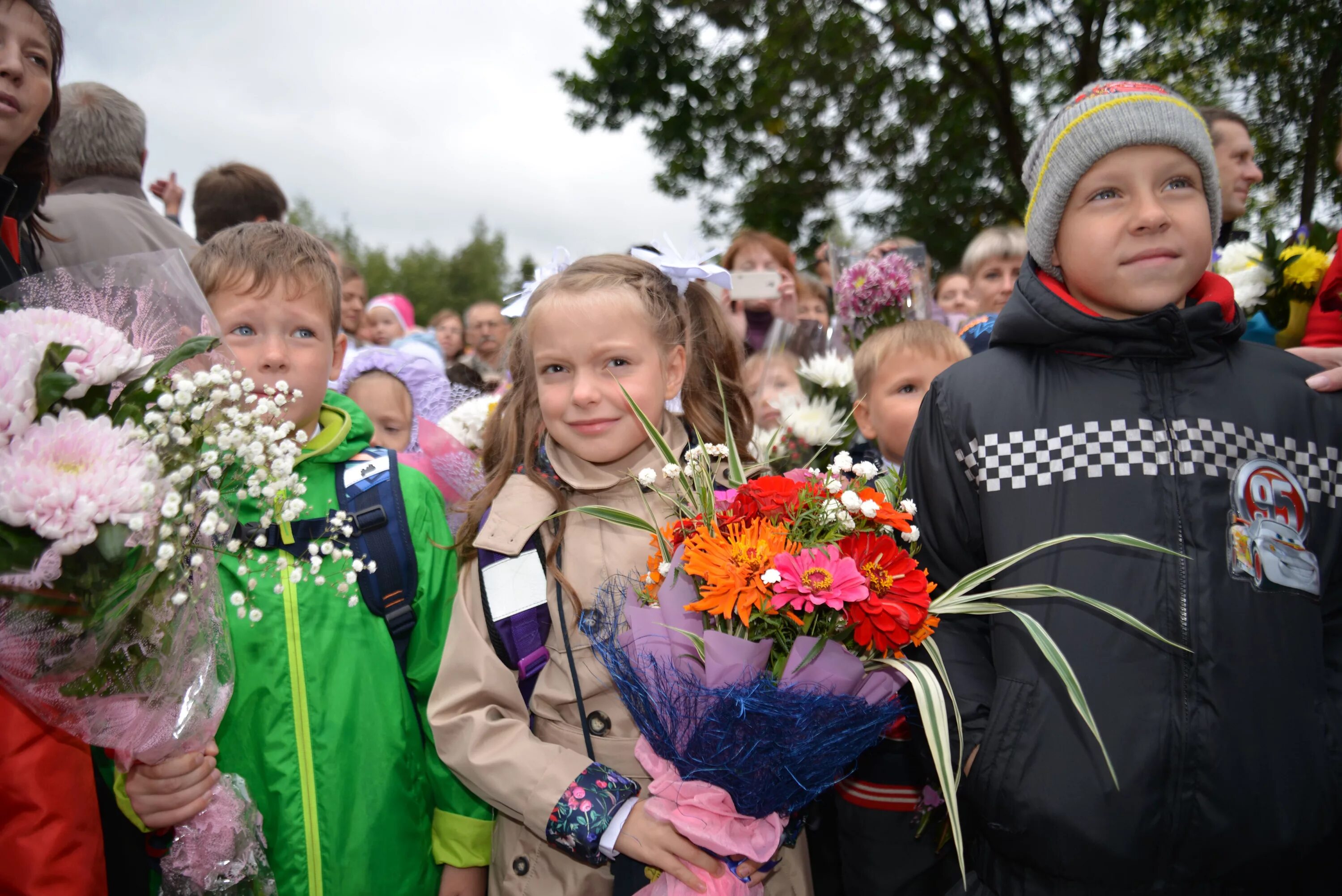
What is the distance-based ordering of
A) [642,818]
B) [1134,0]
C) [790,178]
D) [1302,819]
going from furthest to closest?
[790,178] → [1134,0] → [642,818] → [1302,819]

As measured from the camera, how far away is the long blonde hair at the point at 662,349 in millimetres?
2398

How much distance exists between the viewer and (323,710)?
2.14m

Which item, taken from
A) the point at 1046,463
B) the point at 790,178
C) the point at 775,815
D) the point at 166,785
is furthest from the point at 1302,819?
the point at 790,178

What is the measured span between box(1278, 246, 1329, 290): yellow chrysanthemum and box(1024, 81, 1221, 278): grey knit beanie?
110cm

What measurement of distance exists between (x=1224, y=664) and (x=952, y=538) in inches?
23.6

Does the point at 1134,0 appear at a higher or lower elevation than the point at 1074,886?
higher

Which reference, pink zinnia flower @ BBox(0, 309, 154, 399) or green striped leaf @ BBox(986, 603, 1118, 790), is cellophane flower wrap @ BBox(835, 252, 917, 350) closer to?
green striped leaf @ BBox(986, 603, 1118, 790)

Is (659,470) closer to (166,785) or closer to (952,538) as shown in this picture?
(952,538)

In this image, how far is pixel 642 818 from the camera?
188 cm

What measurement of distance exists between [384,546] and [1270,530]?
2.10 meters

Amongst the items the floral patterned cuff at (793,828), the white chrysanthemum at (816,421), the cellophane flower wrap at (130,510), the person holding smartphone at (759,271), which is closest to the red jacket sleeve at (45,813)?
the cellophane flower wrap at (130,510)

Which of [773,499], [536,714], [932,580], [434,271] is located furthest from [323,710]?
[434,271]

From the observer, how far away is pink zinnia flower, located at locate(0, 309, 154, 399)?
57.3 inches

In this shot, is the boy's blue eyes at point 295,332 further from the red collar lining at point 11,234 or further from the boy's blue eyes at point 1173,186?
the boy's blue eyes at point 1173,186
